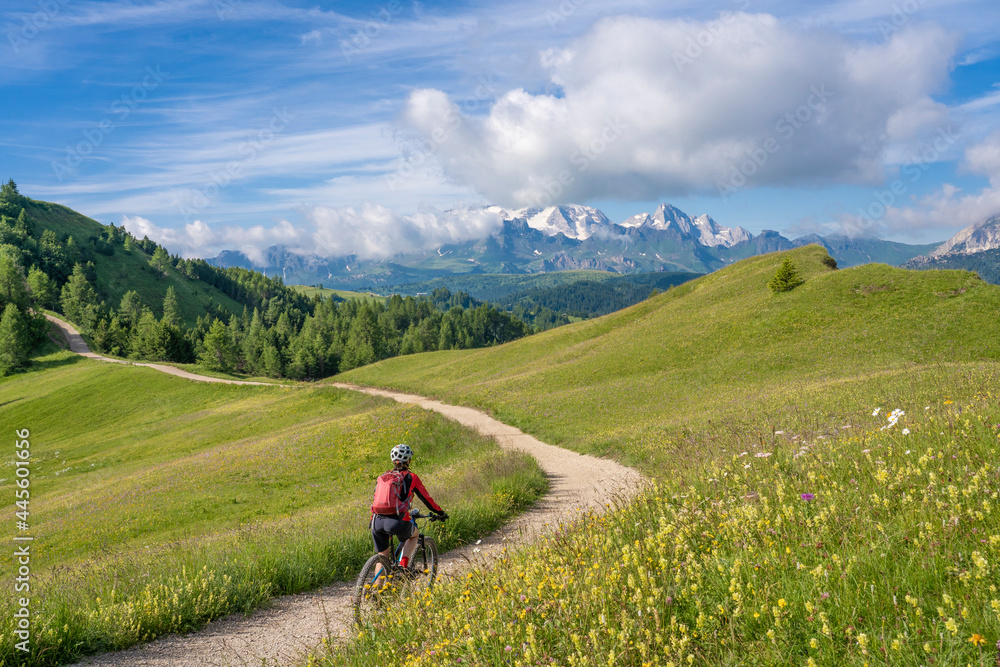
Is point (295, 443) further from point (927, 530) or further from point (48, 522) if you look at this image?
point (927, 530)

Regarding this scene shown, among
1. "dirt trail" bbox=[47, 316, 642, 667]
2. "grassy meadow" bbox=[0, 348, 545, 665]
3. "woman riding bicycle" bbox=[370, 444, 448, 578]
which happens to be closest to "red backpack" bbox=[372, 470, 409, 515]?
"woman riding bicycle" bbox=[370, 444, 448, 578]

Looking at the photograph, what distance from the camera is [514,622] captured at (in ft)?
15.9

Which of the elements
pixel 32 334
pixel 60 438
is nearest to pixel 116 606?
pixel 60 438

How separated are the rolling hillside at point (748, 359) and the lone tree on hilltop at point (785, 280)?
3.51 ft

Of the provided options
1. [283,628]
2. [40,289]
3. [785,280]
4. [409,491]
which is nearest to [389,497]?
[409,491]

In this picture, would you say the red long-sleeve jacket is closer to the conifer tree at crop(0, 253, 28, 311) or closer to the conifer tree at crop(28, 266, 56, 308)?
the conifer tree at crop(0, 253, 28, 311)

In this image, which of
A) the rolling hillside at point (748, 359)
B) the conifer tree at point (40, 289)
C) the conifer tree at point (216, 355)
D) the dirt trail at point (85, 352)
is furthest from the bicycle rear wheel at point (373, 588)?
the conifer tree at point (40, 289)

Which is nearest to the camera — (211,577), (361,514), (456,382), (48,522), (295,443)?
(211,577)

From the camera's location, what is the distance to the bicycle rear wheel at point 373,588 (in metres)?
7.20

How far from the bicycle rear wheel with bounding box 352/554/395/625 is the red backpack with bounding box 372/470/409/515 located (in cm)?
71

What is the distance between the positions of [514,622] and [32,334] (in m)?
128

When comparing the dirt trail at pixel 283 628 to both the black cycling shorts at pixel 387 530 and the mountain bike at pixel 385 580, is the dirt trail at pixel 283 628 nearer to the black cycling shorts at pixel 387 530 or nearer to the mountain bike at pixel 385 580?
the mountain bike at pixel 385 580

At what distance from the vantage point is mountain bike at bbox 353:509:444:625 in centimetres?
726

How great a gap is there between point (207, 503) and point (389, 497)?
17481 millimetres
